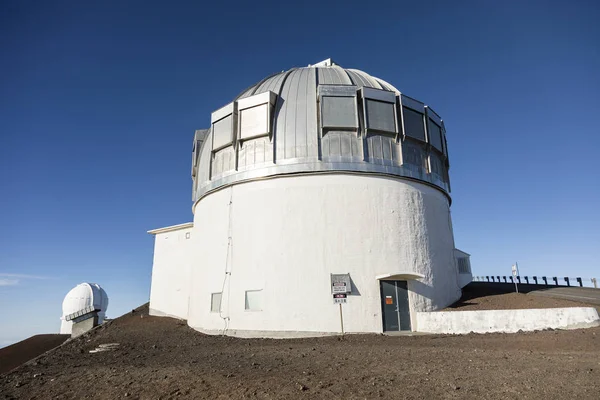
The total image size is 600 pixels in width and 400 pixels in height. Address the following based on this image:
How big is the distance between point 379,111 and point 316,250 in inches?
274

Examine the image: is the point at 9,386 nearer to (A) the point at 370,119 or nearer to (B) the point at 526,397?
(B) the point at 526,397

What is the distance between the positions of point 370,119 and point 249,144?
18.5ft

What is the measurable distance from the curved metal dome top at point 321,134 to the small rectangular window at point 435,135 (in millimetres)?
77

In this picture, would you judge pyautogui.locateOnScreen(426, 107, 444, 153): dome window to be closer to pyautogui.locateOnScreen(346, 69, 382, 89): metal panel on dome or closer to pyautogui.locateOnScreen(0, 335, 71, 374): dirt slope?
pyautogui.locateOnScreen(346, 69, 382, 89): metal panel on dome

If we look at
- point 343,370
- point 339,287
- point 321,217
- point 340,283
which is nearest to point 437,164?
point 321,217

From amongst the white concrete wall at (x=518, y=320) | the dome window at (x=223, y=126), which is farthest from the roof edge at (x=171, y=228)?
the white concrete wall at (x=518, y=320)

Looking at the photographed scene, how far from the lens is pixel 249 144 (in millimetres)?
16922

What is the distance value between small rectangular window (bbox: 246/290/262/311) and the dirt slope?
49.2 ft

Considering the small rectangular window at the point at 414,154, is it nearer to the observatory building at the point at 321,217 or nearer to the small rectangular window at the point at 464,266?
the observatory building at the point at 321,217

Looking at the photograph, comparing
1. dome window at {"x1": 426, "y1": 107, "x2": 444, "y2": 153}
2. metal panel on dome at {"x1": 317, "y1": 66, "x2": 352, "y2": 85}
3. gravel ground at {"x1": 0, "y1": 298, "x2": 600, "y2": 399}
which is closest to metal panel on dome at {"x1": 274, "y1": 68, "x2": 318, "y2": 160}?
metal panel on dome at {"x1": 317, "y1": 66, "x2": 352, "y2": 85}

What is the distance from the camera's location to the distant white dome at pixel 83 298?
105ft

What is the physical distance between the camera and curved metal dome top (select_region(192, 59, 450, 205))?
52.0ft

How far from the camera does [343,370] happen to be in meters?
7.43

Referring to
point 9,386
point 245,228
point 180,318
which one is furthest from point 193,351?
point 180,318
